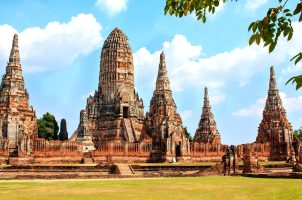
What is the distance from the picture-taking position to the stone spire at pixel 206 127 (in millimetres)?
71812

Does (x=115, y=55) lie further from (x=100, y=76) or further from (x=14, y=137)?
(x=14, y=137)

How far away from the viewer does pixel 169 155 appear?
173 feet

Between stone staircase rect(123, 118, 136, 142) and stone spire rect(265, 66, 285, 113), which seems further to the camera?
stone spire rect(265, 66, 285, 113)

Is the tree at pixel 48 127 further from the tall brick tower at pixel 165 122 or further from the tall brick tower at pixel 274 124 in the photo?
the tall brick tower at pixel 274 124

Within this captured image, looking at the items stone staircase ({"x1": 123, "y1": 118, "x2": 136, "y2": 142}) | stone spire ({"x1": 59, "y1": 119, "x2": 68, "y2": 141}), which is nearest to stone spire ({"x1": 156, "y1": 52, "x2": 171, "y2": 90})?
stone staircase ({"x1": 123, "y1": 118, "x2": 136, "y2": 142})

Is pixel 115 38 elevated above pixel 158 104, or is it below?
above

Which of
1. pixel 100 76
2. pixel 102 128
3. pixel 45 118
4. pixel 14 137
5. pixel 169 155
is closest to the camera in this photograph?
pixel 14 137

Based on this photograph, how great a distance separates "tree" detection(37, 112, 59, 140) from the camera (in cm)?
7164

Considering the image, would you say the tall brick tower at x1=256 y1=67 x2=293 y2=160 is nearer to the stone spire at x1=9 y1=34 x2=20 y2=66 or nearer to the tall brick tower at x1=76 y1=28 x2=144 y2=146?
the tall brick tower at x1=76 y1=28 x2=144 y2=146

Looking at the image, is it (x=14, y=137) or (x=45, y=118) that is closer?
(x=14, y=137)

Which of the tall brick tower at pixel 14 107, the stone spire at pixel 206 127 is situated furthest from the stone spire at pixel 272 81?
the tall brick tower at pixel 14 107

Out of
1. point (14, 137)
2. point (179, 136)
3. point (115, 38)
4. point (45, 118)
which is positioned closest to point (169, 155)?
point (179, 136)

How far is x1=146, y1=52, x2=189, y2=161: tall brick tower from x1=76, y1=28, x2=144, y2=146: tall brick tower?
14.4 ft

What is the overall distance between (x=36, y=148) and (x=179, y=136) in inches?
731
